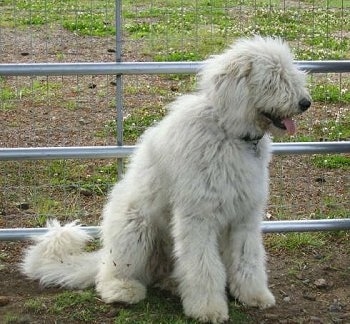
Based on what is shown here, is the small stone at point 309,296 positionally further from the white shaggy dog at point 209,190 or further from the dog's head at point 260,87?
the dog's head at point 260,87

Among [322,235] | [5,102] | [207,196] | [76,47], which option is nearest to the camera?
[207,196]

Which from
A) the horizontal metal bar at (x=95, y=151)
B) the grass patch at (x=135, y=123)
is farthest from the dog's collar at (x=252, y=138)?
the grass patch at (x=135, y=123)

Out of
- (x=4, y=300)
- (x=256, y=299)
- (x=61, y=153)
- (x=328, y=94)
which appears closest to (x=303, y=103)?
(x=256, y=299)

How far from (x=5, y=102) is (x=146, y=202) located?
142 inches

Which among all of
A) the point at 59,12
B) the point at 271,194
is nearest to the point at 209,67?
the point at 271,194

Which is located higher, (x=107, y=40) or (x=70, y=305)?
(x=107, y=40)

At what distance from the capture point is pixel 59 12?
25.5ft

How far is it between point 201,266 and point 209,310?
0.27m

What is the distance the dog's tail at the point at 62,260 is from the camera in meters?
5.71

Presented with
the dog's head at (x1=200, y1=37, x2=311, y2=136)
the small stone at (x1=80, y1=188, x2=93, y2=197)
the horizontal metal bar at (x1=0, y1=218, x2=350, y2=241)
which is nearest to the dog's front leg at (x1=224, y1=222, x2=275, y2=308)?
the dog's head at (x1=200, y1=37, x2=311, y2=136)

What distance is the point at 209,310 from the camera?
16.8 ft

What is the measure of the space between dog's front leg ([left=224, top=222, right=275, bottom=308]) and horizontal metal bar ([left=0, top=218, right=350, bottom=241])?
2.51 ft

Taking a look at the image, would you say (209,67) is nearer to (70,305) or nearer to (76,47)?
(70,305)

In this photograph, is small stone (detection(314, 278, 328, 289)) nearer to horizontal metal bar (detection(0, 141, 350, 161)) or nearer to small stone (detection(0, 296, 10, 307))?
horizontal metal bar (detection(0, 141, 350, 161))
